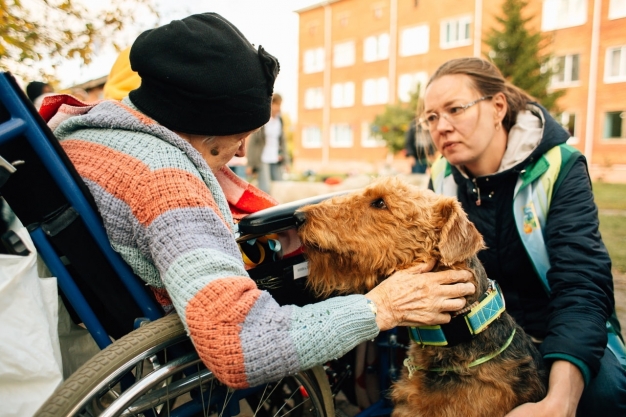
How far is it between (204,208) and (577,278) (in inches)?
67.2

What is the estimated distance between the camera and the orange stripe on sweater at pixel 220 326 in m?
1.16

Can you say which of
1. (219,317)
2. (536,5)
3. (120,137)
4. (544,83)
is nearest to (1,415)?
(219,317)

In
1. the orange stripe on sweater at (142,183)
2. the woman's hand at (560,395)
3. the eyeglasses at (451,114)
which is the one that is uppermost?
the eyeglasses at (451,114)

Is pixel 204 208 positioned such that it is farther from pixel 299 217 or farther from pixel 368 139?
pixel 368 139

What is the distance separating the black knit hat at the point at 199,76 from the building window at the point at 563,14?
99.0ft

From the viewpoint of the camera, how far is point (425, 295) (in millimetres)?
1674

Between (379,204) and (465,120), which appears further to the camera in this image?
(465,120)

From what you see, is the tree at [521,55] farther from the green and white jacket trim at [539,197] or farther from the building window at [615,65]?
the green and white jacket trim at [539,197]

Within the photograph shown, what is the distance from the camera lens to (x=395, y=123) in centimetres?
2962

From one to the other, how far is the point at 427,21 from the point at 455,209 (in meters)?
33.1

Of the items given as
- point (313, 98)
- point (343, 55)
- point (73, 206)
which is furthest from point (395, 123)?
point (73, 206)

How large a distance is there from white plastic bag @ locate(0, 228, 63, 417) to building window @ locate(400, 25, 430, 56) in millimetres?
33585

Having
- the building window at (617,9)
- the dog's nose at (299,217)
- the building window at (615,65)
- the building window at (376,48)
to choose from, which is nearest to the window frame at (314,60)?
the building window at (376,48)

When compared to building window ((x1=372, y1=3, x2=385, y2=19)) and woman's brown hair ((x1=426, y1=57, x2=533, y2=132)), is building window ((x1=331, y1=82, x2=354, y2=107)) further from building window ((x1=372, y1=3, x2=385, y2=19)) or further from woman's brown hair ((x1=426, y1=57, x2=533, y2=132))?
woman's brown hair ((x1=426, y1=57, x2=533, y2=132))
